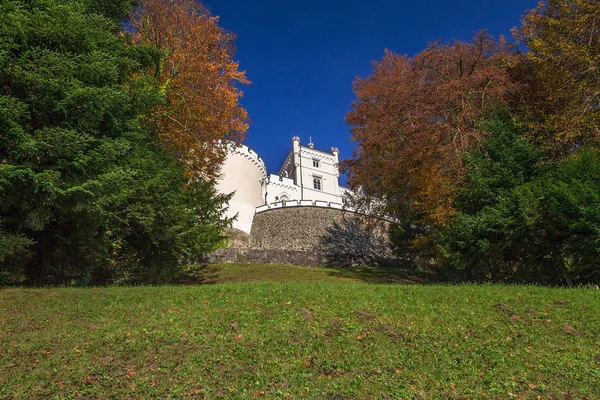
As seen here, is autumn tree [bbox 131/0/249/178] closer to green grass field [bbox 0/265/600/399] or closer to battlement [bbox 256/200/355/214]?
green grass field [bbox 0/265/600/399]

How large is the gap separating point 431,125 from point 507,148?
315cm

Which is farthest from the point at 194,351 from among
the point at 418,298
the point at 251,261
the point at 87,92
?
the point at 251,261

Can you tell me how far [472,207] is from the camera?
1477cm

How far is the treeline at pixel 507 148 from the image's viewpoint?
41.5 feet

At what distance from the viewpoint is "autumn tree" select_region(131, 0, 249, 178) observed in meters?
16.5

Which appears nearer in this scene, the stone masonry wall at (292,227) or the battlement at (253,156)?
the stone masonry wall at (292,227)

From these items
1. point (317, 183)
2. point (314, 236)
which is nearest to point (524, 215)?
point (314, 236)

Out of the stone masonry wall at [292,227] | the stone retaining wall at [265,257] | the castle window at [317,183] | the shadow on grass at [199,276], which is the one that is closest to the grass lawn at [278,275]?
the shadow on grass at [199,276]

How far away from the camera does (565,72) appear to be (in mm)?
14227

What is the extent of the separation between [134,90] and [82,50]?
2.09 m

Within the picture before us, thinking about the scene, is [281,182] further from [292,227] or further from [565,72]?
[565,72]

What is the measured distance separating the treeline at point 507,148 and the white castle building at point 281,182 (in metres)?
10.8

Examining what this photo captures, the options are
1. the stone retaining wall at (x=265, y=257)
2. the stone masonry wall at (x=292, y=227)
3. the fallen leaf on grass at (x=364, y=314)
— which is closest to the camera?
the fallen leaf on grass at (x=364, y=314)

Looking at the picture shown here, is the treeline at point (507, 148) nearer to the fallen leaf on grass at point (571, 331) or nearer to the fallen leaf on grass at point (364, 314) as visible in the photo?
the fallen leaf on grass at point (571, 331)
